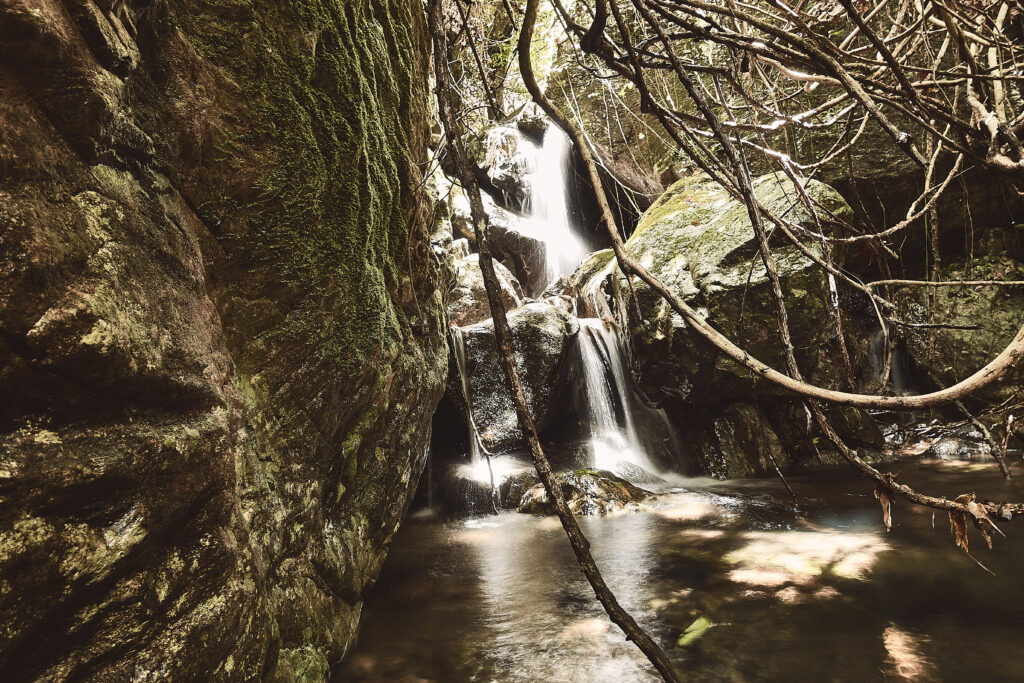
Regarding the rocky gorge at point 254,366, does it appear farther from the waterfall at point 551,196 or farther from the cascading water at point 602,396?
the waterfall at point 551,196

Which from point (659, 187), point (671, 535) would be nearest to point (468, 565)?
point (671, 535)

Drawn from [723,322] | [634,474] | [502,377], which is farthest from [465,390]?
[723,322]

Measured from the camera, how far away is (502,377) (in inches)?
305

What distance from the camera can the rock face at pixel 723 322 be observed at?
6488 mm

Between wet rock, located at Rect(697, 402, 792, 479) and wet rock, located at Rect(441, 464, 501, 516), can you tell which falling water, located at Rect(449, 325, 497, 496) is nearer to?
wet rock, located at Rect(441, 464, 501, 516)

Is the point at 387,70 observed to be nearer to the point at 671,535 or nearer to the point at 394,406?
the point at 394,406

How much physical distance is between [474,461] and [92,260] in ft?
20.9

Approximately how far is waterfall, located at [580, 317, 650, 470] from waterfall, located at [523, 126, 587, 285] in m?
5.51

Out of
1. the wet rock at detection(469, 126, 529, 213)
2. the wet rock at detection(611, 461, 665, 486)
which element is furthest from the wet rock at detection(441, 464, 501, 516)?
the wet rock at detection(469, 126, 529, 213)

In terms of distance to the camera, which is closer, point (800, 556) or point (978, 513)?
point (978, 513)

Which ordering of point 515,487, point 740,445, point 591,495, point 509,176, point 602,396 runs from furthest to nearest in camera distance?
point 509,176 → point 602,396 → point 740,445 → point 515,487 → point 591,495

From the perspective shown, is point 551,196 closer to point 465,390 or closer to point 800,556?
point 465,390

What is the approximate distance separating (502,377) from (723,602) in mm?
4896

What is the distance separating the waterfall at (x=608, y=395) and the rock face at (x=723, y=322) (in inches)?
33.5
